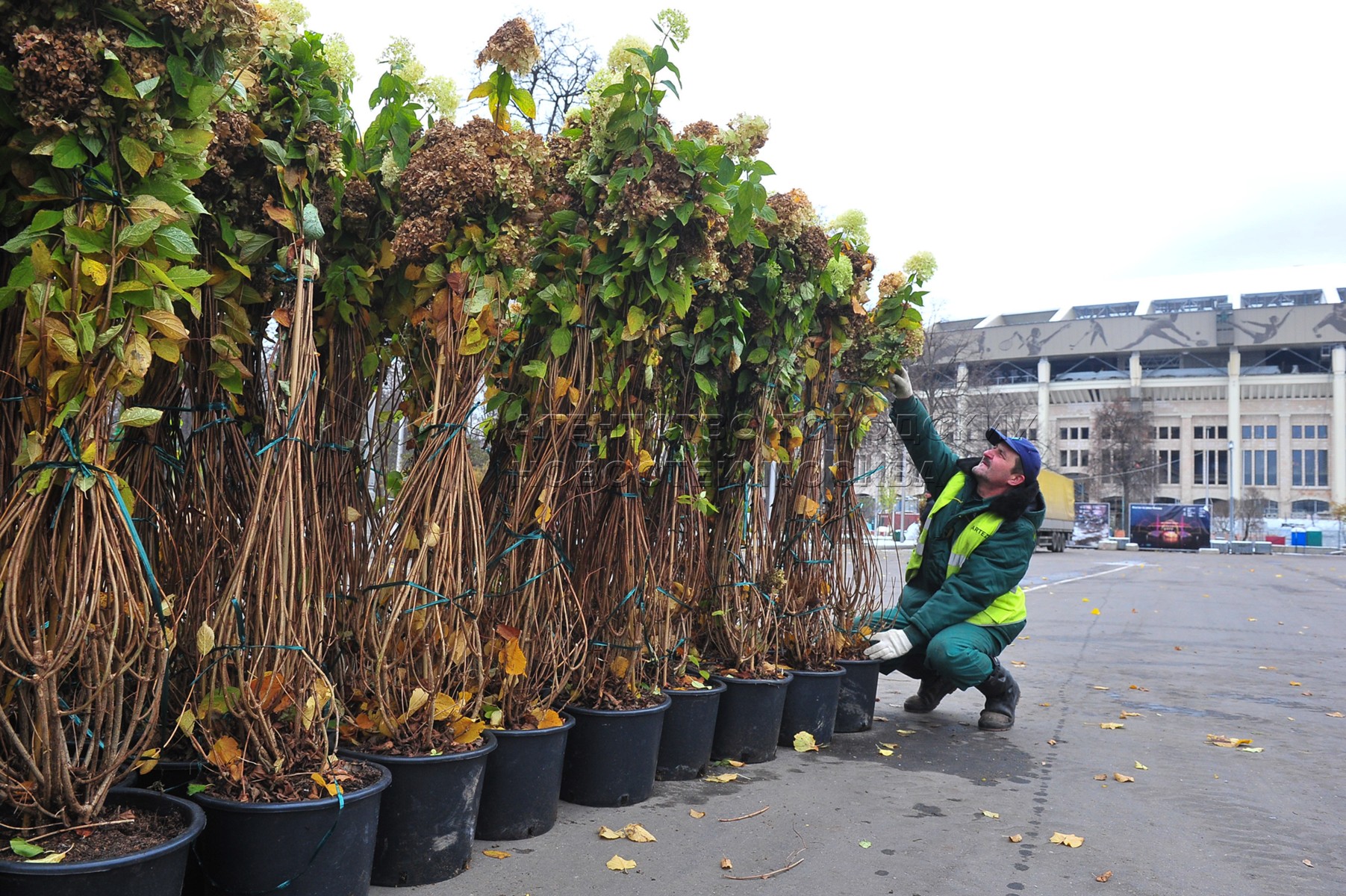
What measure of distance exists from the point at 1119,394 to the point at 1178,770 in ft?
225

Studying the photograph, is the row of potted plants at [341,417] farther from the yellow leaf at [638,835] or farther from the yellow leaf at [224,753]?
the yellow leaf at [638,835]

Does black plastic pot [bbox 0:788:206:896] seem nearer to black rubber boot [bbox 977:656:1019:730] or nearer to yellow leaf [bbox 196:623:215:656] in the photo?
yellow leaf [bbox 196:623:215:656]

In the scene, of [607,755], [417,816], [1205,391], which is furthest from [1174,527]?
[417,816]

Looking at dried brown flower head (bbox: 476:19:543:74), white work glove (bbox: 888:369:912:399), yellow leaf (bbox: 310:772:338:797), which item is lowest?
yellow leaf (bbox: 310:772:338:797)

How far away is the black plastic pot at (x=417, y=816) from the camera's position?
2834 millimetres

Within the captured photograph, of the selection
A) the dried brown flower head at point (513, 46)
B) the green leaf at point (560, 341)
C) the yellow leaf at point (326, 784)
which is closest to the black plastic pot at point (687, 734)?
the green leaf at point (560, 341)

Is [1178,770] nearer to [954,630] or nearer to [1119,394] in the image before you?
[954,630]

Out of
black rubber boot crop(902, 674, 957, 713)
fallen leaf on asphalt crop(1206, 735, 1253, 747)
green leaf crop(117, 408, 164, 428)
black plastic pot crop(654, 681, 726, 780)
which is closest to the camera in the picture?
green leaf crop(117, 408, 164, 428)

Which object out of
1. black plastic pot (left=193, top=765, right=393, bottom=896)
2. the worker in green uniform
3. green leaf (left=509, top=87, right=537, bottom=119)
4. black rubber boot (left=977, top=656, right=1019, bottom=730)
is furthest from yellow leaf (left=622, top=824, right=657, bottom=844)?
black rubber boot (left=977, top=656, right=1019, bottom=730)

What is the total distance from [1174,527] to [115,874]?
1937 inches

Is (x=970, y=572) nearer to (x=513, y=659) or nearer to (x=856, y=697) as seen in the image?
(x=856, y=697)

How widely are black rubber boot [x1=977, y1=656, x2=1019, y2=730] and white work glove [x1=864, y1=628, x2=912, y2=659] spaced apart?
74 centimetres

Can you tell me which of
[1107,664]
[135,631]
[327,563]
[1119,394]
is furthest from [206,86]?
[1119,394]

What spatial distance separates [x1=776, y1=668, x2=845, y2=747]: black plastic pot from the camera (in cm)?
477
